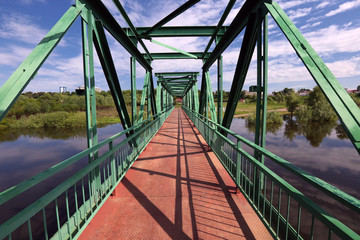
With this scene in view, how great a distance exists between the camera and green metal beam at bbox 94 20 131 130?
3586mm

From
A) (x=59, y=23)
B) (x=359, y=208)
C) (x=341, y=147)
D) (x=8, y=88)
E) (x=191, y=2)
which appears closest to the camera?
(x=359, y=208)

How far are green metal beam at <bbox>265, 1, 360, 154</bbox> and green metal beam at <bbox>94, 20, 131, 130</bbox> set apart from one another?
3.30 m

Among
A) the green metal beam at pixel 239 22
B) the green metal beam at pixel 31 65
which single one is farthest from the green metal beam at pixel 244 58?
the green metal beam at pixel 31 65

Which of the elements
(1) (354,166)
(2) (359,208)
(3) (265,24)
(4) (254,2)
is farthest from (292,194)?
(1) (354,166)

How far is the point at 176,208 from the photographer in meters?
2.98

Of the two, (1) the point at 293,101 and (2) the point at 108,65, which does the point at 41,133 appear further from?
(1) the point at 293,101

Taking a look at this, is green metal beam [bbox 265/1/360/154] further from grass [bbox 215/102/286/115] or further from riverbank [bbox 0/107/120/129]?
grass [bbox 215/102/286/115]

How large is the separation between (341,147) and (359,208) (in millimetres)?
21986

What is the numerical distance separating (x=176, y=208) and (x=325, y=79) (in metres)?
2.87

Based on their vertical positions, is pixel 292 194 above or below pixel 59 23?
below

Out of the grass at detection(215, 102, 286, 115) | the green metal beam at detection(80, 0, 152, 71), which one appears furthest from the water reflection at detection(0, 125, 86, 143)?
the grass at detection(215, 102, 286, 115)

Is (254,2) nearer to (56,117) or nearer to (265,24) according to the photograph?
(265,24)

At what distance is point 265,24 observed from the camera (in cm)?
310

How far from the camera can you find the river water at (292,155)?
9.22m
